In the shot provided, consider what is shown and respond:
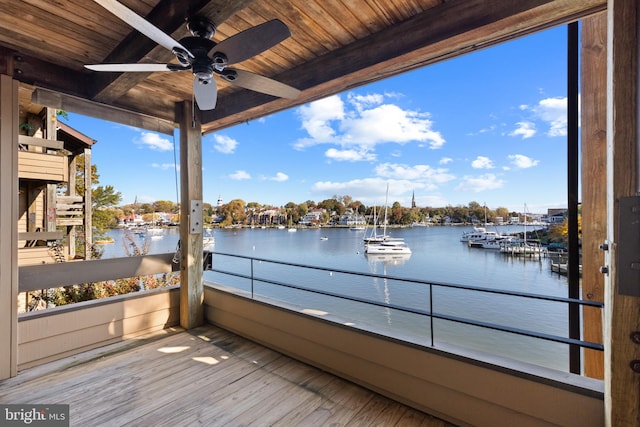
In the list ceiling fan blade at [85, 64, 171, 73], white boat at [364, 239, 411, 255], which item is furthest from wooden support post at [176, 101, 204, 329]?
white boat at [364, 239, 411, 255]

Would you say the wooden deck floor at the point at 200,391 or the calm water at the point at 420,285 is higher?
the wooden deck floor at the point at 200,391

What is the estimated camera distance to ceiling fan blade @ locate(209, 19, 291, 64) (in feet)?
4.10

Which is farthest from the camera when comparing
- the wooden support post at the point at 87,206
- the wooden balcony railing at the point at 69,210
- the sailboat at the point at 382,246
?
the sailboat at the point at 382,246

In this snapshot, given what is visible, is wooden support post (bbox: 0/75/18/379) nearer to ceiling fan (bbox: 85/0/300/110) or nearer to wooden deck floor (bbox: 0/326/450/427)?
wooden deck floor (bbox: 0/326/450/427)

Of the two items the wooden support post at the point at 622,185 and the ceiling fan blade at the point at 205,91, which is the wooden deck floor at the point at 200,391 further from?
the ceiling fan blade at the point at 205,91

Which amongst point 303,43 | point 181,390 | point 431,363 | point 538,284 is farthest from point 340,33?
point 538,284

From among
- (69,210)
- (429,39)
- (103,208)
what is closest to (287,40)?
(429,39)

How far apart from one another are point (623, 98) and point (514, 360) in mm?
1317

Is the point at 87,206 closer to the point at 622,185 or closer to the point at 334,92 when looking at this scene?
the point at 334,92

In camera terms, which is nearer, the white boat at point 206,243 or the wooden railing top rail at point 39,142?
the wooden railing top rail at point 39,142

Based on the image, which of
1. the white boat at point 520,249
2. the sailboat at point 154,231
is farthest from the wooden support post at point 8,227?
the white boat at point 520,249

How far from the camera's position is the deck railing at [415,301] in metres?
1.40

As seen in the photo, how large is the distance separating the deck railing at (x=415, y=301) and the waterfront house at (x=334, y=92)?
18 centimetres

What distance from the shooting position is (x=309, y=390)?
6.39 ft
